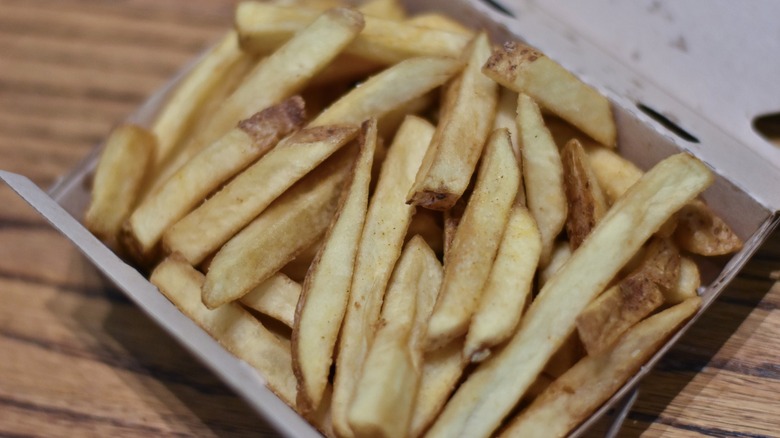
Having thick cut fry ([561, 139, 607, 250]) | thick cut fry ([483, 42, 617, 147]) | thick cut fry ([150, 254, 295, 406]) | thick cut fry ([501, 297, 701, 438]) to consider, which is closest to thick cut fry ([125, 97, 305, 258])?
thick cut fry ([150, 254, 295, 406])

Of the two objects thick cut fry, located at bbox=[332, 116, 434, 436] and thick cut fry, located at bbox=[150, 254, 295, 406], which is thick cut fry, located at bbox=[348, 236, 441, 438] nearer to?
thick cut fry, located at bbox=[332, 116, 434, 436]

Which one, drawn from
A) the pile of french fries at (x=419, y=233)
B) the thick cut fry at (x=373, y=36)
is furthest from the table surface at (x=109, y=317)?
the thick cut fry at (x=373, y=36)

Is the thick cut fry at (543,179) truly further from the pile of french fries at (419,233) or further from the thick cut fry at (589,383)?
the thick cut fry at (589,383)

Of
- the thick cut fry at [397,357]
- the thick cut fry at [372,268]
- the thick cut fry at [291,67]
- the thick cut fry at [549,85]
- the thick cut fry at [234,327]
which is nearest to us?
the thick cut fry at [397,357]

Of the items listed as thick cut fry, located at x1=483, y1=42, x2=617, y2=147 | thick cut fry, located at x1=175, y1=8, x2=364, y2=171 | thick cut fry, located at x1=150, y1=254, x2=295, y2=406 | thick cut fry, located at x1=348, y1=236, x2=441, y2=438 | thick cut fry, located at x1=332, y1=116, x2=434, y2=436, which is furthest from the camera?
thick cut fry, located at x1=175, y1=8, x2=364, y2=171

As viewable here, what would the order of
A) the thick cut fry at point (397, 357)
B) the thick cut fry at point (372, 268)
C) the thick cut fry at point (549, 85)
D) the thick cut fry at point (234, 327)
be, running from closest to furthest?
1. the thick cut fry at point (397, 357)
2. the thick cut fry at point (372, 268)
3. the thick cut fry at point (234, 327)
4. the thick cut fry at point (549, 85)

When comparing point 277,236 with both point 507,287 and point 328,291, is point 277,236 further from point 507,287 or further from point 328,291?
point 507,287
